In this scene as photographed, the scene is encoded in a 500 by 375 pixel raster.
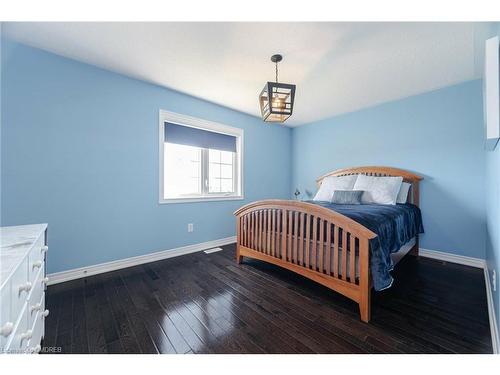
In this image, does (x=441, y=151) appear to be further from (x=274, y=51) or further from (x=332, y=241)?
(x=274, y=51)

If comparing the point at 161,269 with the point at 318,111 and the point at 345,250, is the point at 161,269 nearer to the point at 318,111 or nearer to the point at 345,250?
the point at 345,250

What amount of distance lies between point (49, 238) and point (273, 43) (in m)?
2.86

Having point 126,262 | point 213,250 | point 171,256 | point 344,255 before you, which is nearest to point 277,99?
point 344,255

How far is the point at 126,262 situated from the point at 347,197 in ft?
9.87

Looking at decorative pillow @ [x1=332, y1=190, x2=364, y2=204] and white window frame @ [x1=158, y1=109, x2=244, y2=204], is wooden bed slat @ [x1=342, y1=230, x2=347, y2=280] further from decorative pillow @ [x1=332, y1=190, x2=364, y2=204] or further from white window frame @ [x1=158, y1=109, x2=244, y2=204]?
white window frame @ [x1=158, y1=109, x2=244, y2=204]

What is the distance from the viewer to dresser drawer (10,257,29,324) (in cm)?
71

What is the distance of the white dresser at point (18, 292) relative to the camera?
2.07 ft

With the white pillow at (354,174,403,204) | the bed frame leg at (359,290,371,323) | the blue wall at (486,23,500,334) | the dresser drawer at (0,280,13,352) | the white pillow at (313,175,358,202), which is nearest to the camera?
the dresser drawer at (0,280,13,352)

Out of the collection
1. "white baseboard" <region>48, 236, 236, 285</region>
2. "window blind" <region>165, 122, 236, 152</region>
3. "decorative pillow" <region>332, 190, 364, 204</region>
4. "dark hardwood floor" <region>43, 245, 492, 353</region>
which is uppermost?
"window blind" <region>165, 122, 236, 152</region>

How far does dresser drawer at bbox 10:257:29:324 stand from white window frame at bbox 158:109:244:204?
191 centimetres

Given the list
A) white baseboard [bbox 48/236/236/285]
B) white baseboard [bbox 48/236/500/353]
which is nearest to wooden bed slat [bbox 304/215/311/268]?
white baseboard [bbox 48/236/500/353]

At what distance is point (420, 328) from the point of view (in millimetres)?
1389

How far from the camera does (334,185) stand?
3307 millimetres

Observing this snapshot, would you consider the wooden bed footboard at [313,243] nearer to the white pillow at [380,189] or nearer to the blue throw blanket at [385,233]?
the blue throw blanket at [385,233]
